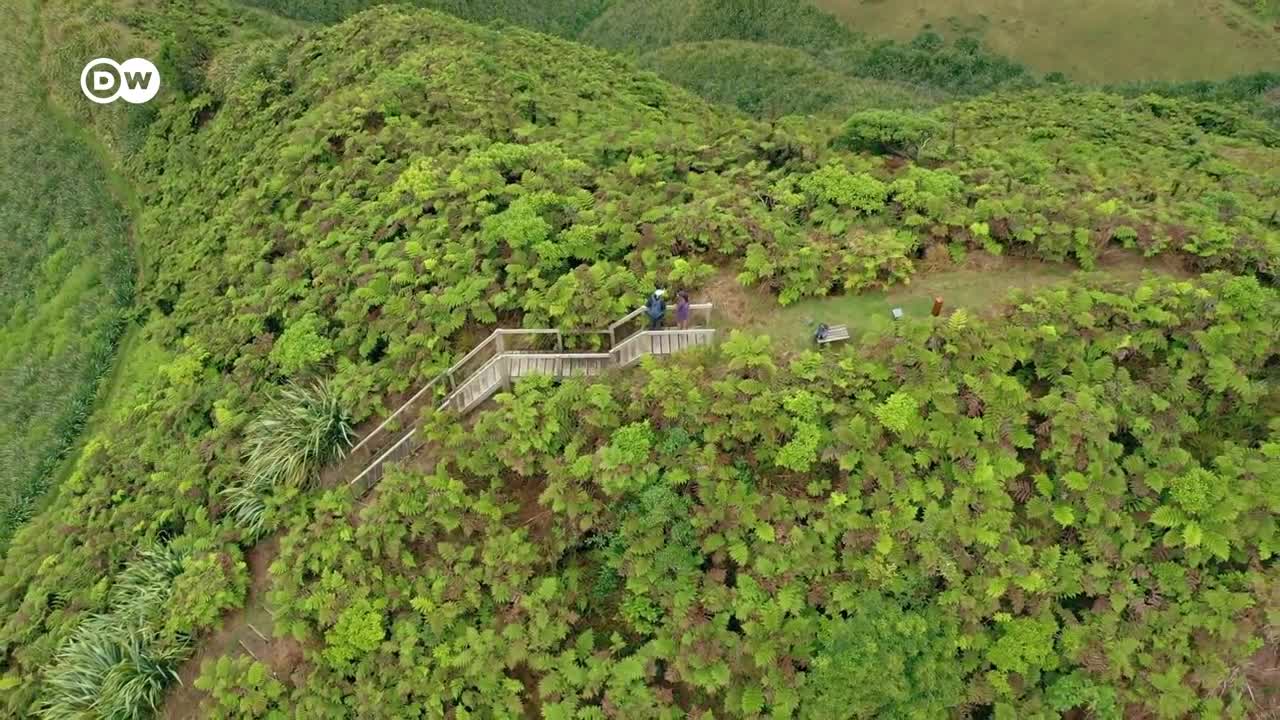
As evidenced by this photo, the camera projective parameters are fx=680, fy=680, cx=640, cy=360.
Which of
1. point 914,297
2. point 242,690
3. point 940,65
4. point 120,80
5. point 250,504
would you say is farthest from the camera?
point 940,65

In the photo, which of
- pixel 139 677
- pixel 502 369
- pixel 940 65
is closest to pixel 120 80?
pixel 139 677

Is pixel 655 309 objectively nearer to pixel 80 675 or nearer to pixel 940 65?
pixel 80 675

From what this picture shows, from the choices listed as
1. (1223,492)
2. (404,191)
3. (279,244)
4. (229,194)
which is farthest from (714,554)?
(229,194)

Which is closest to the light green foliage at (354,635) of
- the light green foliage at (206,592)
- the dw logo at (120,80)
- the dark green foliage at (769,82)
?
the light green foliage at (206,592)

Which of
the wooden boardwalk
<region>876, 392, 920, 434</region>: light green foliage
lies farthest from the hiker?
<region>876, 392, 920, 434</region>: light green foliage

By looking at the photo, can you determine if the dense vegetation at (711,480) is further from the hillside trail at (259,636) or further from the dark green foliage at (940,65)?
the dark green foliage at (940,65)

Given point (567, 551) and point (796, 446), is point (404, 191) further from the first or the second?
point (796, 446)
